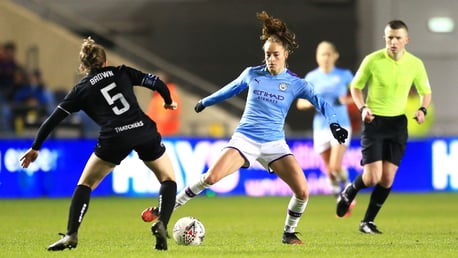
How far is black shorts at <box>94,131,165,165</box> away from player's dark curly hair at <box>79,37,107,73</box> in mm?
624

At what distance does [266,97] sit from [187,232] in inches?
54.0

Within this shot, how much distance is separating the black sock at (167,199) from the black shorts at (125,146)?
0.99 feet

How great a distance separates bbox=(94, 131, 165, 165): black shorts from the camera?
31.4ft

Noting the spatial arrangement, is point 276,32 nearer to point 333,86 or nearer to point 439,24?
point 333,86

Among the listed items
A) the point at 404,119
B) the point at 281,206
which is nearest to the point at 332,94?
the point at 281,206

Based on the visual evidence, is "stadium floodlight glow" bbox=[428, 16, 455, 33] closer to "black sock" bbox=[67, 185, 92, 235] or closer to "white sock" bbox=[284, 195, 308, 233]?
"white sock" bbox=[284, 195, 308, 233]

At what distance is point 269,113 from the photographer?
10289mm

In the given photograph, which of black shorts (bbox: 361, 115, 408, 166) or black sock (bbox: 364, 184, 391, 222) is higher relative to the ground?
black shorts (bbox: 361, 115, 408, 166)

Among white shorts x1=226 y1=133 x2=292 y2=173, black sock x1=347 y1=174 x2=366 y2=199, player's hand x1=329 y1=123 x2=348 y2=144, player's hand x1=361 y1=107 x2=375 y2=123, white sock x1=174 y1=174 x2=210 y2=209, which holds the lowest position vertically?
black sock x1=347 y1=174 x2=366 y2=199

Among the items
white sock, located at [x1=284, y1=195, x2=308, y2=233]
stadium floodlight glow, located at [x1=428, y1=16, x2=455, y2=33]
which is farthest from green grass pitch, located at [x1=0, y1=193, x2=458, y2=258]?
stadium floodlight glow, located at [x1=428, y1=16, x2=455, y2=33]

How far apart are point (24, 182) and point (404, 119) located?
9.03 metres

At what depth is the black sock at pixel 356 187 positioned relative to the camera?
12.1 meters

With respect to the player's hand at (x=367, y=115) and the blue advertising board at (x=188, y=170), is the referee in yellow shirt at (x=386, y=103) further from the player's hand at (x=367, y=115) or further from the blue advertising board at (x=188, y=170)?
the blue advertising board at (x=188, y=170)

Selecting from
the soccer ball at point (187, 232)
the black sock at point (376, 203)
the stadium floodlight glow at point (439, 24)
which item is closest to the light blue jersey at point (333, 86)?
the black sock at point (376, 203)
